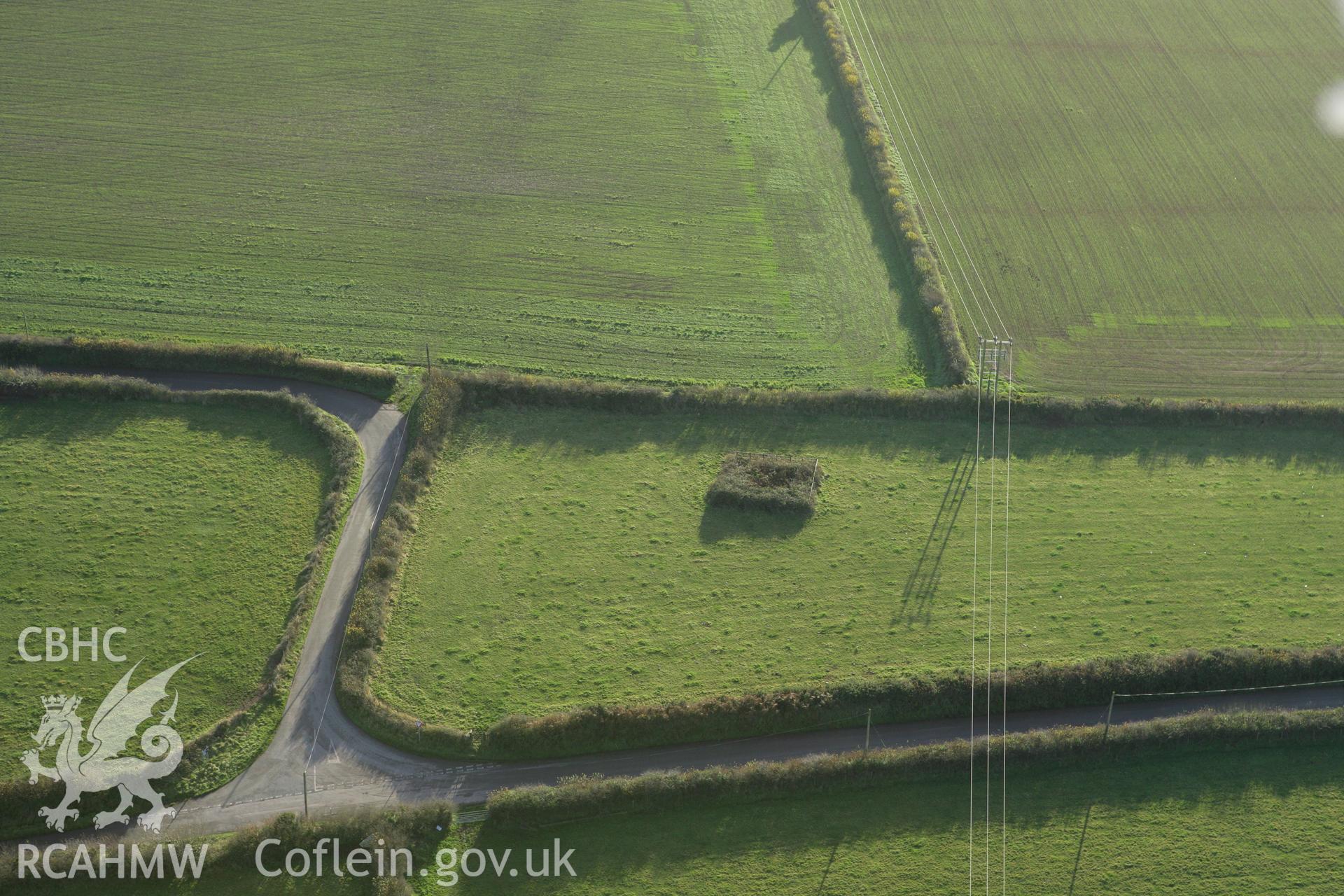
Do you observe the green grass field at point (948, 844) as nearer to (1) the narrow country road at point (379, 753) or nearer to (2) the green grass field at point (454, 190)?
(1) the narrow country road at point (379, 753)

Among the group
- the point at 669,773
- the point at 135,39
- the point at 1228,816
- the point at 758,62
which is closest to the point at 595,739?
the point at 669,773

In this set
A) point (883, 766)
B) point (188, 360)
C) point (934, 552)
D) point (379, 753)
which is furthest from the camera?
point (188, 360)

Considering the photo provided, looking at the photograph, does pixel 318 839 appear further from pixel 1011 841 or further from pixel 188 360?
pixel 188 360

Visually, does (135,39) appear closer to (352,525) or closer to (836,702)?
(352,525)

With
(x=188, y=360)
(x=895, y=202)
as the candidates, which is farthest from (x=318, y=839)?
(x=895, y=202)

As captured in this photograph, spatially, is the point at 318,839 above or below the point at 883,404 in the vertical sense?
below

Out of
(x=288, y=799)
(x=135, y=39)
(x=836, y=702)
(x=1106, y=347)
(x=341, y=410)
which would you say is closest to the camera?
(x=288, y=799)
